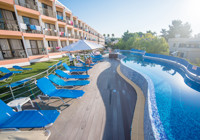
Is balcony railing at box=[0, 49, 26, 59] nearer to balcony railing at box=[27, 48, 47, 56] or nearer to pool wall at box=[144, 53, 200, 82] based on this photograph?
balcony railing at box=[27, 48, 47, 56]

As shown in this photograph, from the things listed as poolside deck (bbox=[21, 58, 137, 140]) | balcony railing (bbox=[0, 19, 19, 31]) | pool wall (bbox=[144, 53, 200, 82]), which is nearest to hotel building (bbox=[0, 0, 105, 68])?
balcony railing (bbox=[0, 19, 19, 31])

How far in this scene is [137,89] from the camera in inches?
206

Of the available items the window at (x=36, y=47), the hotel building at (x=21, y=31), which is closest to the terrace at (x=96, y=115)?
the hotel building at (x=21, y=31)

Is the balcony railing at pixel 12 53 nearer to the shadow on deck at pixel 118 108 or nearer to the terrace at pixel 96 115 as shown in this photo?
the terrace at pixel 96 115

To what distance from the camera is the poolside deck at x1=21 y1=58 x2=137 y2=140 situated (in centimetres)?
264

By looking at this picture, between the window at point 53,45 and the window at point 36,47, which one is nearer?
the window at point 36,47

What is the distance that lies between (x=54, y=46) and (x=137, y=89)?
19714mm

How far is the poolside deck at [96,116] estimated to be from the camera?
264cm

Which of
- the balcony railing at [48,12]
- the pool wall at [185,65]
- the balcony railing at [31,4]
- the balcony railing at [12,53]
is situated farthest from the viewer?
the balcony railing at [48,12]

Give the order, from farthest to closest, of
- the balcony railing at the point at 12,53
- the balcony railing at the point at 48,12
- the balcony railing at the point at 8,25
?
the balcony railing at the point at 48,12, the balcony railing at the point at 12,53, the balcony railing at the point at 8,25

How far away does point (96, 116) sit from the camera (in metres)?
3.31

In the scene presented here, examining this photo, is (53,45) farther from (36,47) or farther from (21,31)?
(21,31)

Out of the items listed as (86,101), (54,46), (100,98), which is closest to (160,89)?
(100,98)

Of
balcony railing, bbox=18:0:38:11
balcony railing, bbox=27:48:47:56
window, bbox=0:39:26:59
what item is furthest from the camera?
balcony railing, bbox=27:48:47:56
